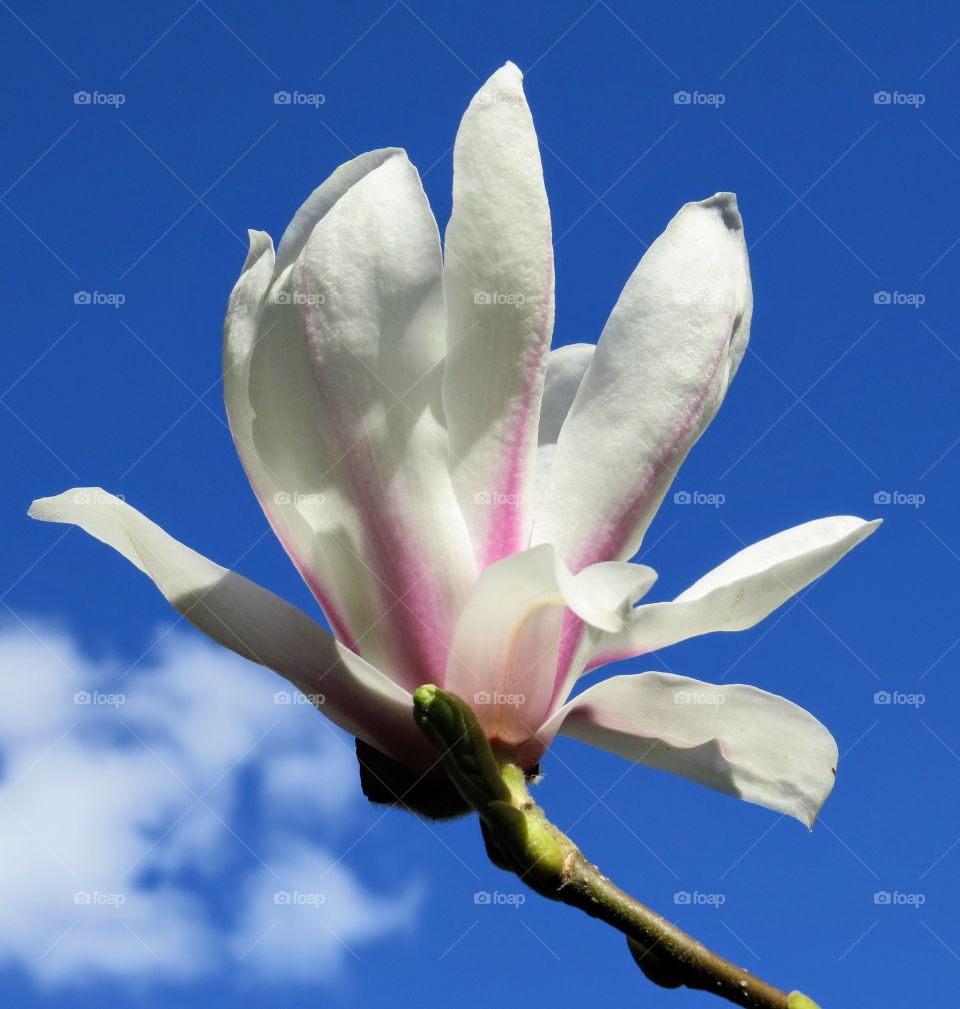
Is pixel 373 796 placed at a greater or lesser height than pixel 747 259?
lesser

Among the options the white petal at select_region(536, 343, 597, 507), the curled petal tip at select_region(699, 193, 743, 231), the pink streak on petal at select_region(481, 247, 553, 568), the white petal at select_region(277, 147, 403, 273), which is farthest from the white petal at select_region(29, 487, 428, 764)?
the curled petal tip at select_region(699, 193, 743, 231)

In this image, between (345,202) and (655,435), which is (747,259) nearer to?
(655,435)

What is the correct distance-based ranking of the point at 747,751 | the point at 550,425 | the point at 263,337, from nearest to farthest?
the point at 263,337 < the point at 747,751 < the point at 550,425

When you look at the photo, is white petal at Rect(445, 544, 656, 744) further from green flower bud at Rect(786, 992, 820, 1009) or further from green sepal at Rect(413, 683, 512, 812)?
green flower bud at Rect(786, 992, 820, 1009)

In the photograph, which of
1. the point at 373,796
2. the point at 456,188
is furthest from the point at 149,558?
the point at 456,188

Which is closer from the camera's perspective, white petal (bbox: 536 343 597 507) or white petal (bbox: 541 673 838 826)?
white petal (bbox: 541 673 838 826)

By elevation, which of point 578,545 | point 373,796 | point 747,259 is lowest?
point 373,796

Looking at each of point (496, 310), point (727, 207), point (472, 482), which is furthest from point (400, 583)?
point (727, 207)

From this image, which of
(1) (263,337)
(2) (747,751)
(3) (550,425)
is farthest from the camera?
(3) (550,425)

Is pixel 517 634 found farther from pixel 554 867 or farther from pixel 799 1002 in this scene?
pixel 799 1002
